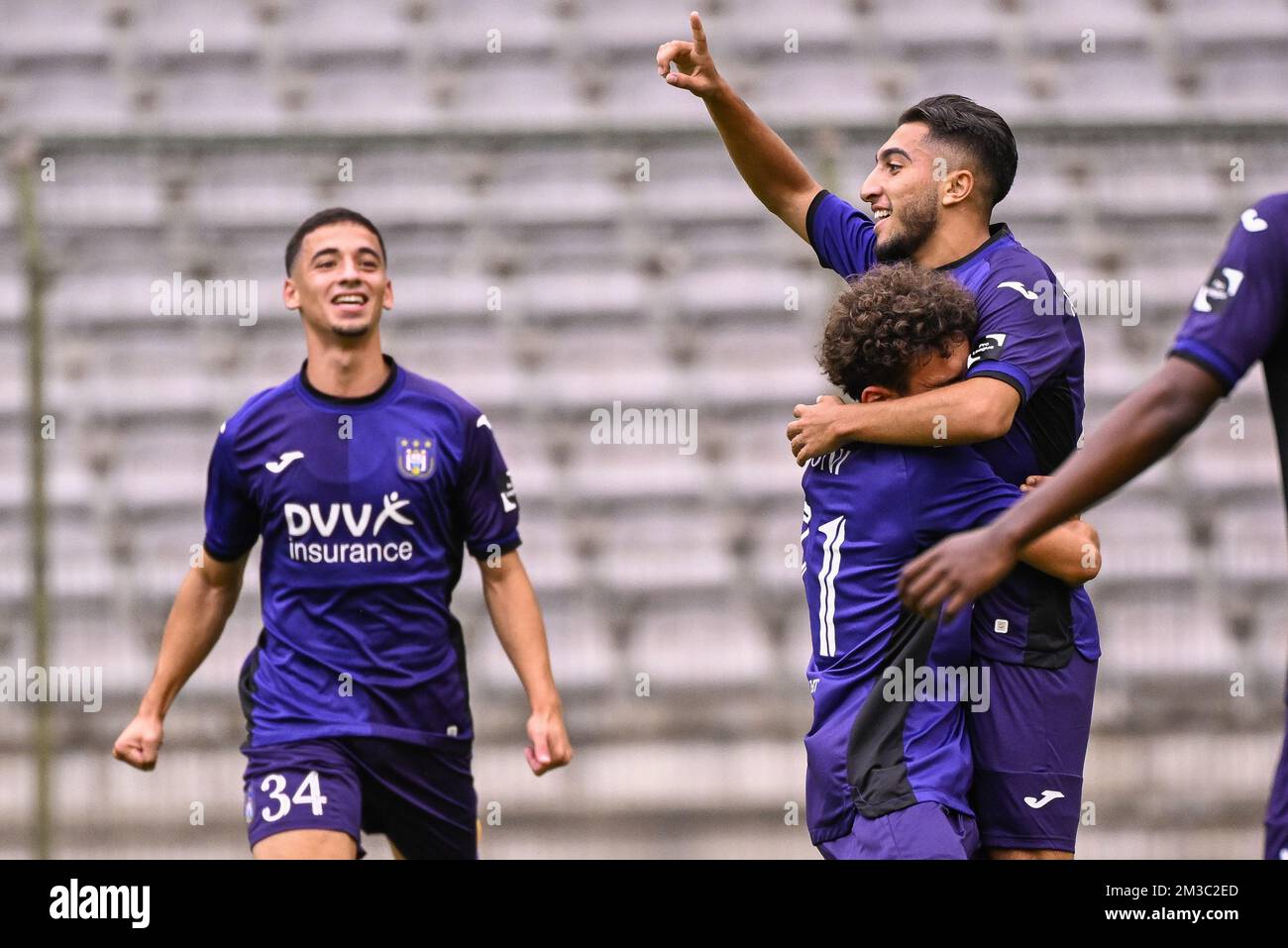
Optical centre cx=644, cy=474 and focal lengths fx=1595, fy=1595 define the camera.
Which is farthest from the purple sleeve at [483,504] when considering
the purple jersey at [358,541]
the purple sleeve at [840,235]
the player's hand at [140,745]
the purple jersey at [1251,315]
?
the purple jersey at [1251,315]

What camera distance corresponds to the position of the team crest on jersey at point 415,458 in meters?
4.38

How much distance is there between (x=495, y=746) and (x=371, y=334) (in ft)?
6.93

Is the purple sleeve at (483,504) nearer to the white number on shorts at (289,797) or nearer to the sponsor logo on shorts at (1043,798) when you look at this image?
the white number on shorts at (289,797)

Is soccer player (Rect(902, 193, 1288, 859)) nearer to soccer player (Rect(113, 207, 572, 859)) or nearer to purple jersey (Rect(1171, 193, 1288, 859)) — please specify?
purple jersey (Rect(1171, 193, 1288, 859))

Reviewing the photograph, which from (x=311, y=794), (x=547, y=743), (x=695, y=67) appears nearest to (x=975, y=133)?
(x=695, y=67)

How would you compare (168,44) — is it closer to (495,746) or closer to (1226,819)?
(495,746)

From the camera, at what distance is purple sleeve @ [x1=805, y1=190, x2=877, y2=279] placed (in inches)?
161

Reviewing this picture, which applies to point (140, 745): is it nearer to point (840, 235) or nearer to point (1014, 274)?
point (840, 235)

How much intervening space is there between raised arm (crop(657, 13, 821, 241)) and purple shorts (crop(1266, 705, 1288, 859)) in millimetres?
2104

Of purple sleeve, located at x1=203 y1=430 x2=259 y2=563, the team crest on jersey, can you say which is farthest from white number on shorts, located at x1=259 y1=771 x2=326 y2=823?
the team crest on jersey

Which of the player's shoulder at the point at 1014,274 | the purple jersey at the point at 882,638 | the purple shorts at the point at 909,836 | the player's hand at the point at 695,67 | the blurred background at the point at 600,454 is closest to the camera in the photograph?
the purple shorts at the point at 909,836
